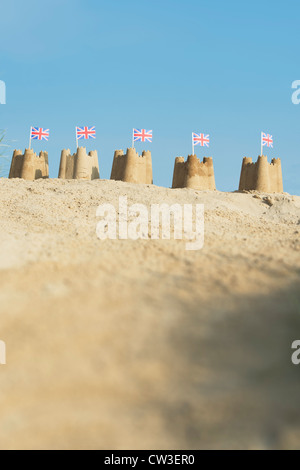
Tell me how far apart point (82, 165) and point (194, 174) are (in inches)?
223

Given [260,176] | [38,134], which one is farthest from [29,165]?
[260,176]

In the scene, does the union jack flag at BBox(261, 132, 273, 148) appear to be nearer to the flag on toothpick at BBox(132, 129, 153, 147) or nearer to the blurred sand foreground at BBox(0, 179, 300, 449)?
the flag on toothpick at BBox(132, 129, 153, 147)

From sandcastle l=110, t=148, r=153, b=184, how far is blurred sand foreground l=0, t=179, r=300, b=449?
605 inches

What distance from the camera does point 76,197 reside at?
38.4 ft

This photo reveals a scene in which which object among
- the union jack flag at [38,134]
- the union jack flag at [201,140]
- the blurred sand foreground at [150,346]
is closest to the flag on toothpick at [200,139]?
the union jack flag at [201,140]

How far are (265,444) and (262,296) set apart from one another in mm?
1485

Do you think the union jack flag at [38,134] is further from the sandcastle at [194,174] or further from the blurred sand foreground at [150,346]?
the blurred sand foreground at [150,346]

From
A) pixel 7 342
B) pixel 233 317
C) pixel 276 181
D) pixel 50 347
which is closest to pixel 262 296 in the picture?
pixel 233 317

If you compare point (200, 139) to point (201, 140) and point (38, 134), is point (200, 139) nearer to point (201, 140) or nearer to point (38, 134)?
point (201, 140)

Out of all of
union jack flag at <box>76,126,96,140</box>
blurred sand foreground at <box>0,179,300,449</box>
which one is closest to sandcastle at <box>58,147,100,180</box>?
union jack flag at <box>76,126,96,140</box>

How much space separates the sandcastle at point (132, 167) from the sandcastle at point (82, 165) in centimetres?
138

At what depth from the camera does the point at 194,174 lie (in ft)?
65.2

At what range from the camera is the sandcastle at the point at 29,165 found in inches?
870

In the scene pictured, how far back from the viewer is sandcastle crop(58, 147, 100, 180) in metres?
21.7
